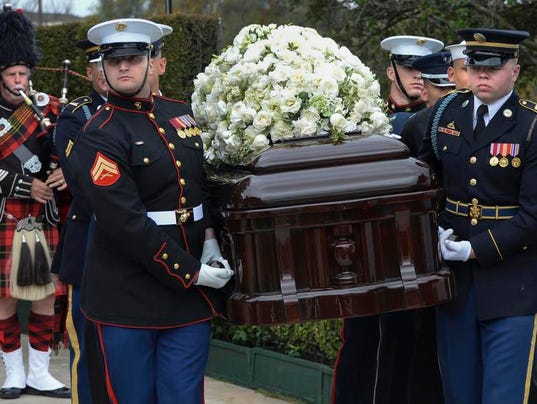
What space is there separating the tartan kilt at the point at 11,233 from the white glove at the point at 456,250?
2.96 meters

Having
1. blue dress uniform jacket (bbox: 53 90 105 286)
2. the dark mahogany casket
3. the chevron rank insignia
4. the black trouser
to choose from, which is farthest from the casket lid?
blue dress uniform jacket (bbox: 53 90 105 286)

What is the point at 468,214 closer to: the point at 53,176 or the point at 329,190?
the point at 329,190

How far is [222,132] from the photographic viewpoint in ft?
15.6

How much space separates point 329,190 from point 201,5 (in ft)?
70.8

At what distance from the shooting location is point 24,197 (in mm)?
6902

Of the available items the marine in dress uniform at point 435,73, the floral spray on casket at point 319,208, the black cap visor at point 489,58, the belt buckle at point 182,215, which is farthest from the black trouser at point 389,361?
the black cap visor at point 489,58

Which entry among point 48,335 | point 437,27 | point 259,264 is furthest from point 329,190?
point 437,27

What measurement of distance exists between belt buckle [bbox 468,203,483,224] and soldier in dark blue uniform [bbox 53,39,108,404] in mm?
1824

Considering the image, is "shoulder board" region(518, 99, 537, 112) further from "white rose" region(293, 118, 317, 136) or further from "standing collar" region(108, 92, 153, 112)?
"standing collar" region(108, 92, 153, 112)

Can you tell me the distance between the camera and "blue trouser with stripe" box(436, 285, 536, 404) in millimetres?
4621

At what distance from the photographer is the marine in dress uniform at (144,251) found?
4.59m

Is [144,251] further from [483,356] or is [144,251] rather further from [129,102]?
[483,356]

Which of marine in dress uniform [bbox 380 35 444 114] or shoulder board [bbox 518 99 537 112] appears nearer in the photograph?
shoulder board [bbox 518 99 537 112]

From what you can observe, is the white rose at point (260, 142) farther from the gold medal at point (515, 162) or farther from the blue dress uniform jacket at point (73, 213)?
the blue dress uniform jacket at point (73, 213)
